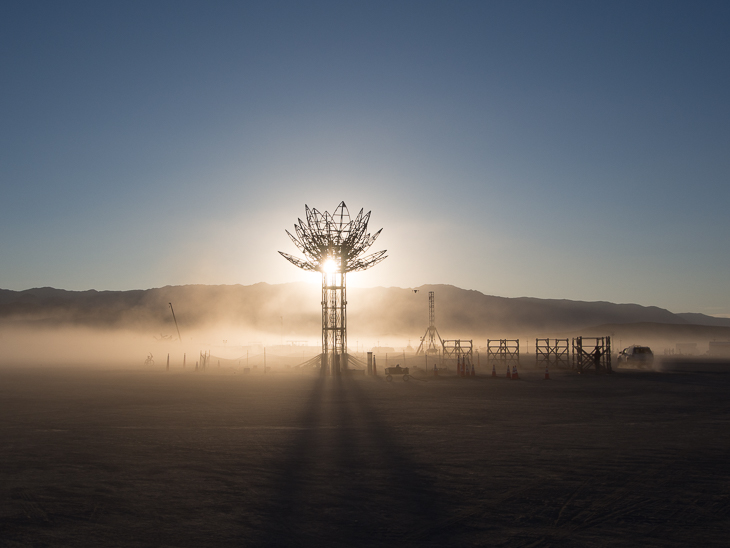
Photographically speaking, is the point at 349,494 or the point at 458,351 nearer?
the point at 349,494

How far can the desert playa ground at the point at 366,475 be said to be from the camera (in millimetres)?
8008

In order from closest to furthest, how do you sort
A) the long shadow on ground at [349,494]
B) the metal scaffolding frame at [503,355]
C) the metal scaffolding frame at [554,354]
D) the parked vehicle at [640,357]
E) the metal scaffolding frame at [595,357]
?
the long shadow on ground at [349,494], the metal scaffolding frame at [595,357], the metal scaffolding frame at [554,354], the parked vehicle at [640,357], the metal scaffolding frame at [503,355]

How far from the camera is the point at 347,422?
18609mm

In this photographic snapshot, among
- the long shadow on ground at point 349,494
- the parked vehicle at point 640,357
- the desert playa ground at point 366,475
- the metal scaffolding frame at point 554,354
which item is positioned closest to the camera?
the long shadow on ground at point 349,494

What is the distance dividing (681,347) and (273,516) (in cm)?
14570

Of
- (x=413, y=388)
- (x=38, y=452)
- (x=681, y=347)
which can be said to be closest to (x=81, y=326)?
(x=681, y=347)

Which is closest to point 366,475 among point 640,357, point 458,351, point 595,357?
point 595,357

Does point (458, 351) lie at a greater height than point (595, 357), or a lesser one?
lesser

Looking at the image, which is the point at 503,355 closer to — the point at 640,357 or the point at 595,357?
the point at 640,357

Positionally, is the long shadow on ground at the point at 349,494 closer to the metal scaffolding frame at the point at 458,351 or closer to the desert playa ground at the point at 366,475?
the desert playa ground at the point at 366,475

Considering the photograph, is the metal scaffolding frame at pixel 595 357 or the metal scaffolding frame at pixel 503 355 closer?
the metal scaffolding frame at pixel 595 357

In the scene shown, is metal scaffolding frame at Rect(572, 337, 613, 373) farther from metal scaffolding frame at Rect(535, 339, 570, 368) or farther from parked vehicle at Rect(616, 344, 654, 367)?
parked vehicle at Rect(616, 344, 654, 367)

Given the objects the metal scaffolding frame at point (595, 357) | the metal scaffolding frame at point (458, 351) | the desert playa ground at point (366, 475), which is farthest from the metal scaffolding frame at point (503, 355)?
the desert playa ground at point (366, 475)

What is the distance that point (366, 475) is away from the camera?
11281mm
